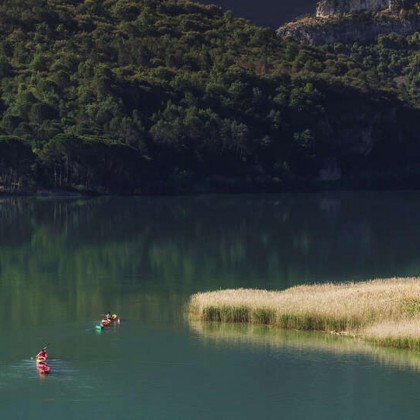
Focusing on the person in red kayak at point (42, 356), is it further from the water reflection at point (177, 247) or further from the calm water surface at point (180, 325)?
the water reflection at point (177, 247)

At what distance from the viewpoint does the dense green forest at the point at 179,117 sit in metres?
150

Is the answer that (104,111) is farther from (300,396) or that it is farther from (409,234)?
(300,396)

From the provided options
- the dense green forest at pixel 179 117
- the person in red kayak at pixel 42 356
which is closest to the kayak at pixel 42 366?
the person in red kayak at pixel 42 356

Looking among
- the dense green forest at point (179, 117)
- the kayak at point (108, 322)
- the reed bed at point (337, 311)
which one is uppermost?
the dense green forest at point (179, 117)

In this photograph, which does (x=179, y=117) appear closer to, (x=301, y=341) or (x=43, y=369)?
(x=301, y=341)

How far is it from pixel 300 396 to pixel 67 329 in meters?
14.6

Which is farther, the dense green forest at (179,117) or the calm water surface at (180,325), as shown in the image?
the dense green forest at (179,117)

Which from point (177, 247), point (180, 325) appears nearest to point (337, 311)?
point (180, 325)

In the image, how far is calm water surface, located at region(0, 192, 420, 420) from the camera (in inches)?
1631

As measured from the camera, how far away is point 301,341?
160ft

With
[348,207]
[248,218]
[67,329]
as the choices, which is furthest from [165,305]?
[348,207]

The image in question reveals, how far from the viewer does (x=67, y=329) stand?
53156 millimetres

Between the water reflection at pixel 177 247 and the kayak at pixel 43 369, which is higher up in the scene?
the water reflection at pixel 177 247

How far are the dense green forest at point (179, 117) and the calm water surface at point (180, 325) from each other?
33984 millimetres
